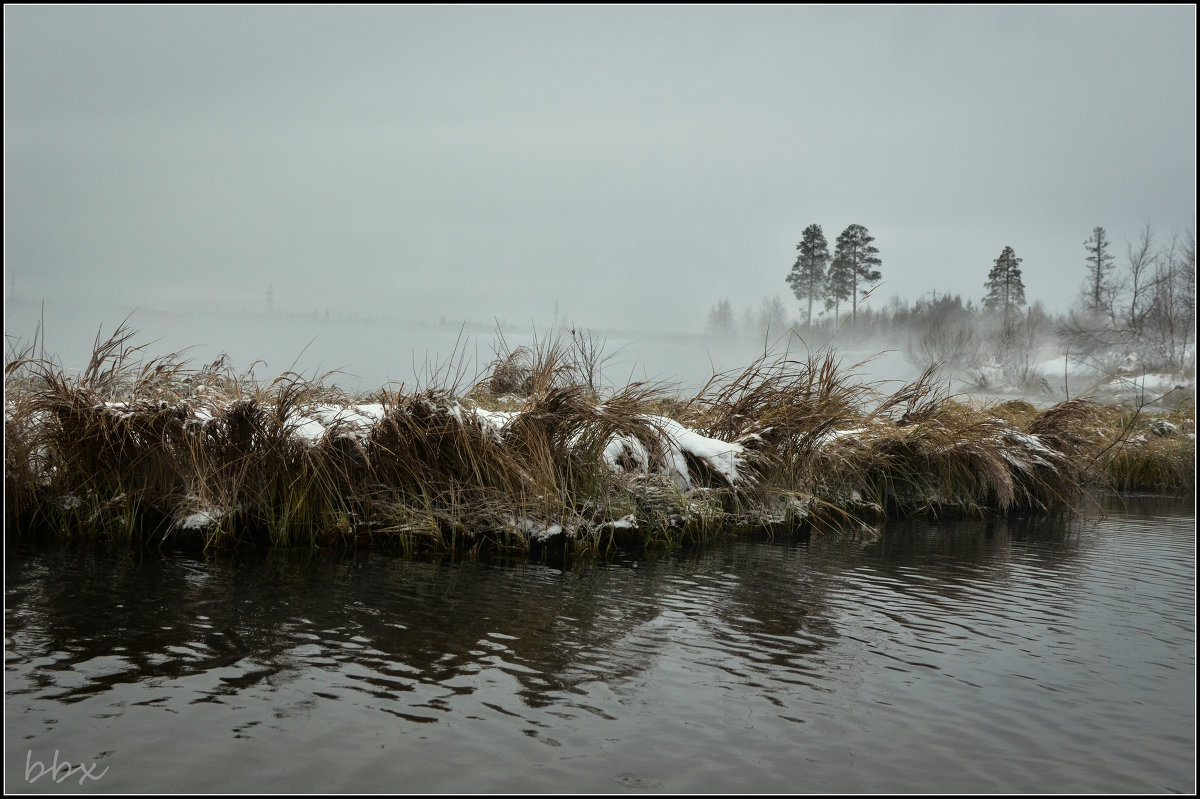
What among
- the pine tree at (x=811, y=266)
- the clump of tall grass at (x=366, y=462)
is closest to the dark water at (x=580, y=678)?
the clump of tall grass at (x=366, y=462)

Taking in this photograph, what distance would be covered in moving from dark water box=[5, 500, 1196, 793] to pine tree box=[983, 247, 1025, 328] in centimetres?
4791

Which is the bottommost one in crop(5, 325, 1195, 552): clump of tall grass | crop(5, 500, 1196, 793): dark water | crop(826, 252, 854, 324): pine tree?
crop(5, 500, 1196, 793): dark water

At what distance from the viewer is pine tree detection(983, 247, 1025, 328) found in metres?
49.3

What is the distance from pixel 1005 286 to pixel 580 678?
52.3 m

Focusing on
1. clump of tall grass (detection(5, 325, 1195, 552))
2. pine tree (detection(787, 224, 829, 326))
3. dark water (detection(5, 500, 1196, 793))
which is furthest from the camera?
pine tree (detection(787, 224, 829, 326))

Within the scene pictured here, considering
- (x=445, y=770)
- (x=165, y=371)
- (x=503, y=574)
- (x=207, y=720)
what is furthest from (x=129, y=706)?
(x=165, y=371)

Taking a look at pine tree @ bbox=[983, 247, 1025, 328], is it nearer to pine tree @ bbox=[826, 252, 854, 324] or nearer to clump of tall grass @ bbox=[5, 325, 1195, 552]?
pine tree @ bbox=[826, 252, 854, 324]

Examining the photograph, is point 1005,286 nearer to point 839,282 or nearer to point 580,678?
point 839,282

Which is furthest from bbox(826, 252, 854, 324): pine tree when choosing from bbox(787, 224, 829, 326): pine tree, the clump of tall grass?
the clump of tall grass

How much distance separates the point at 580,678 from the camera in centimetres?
374

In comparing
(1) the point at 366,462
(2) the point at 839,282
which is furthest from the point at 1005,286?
(1) the point at 366,462

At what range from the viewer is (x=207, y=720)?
3.14 m

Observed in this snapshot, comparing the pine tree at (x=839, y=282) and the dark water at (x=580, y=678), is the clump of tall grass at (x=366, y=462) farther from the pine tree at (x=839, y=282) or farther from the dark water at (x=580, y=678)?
the pine tree at (x=839, y=282)

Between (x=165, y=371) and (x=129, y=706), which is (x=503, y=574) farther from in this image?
(x=165, y=371)
